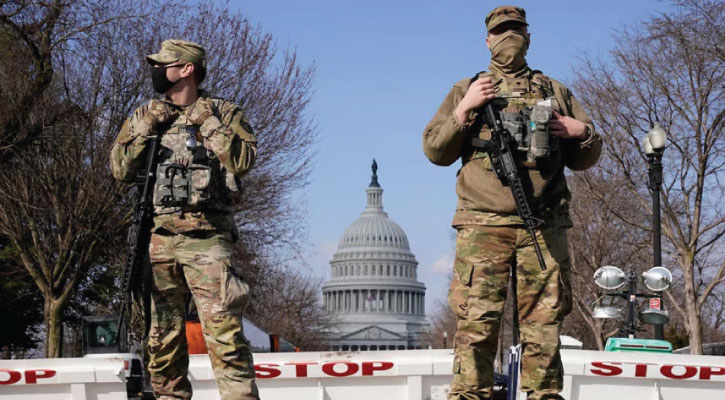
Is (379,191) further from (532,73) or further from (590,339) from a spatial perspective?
(532,73)

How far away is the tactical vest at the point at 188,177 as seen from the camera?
6.09m

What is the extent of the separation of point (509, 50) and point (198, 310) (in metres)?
2.15

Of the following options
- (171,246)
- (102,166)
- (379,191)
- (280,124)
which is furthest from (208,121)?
(379,191)

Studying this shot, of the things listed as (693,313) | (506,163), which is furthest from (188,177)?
(693,313)

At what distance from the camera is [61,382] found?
735cm

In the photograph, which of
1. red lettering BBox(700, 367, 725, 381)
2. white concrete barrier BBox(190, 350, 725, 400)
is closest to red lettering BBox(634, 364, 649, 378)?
white concrete barrier BBox(190, 350, 725, 400)

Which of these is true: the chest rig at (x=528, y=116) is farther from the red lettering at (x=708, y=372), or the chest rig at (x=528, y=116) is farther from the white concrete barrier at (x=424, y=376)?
the red lettering at (x=708, y=372)

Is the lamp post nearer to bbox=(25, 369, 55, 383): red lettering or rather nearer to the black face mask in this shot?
bbox=(25, 369, 55, 383): red lettering

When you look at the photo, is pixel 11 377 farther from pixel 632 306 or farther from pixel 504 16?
pixel 632 306

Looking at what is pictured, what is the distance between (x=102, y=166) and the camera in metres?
26.1

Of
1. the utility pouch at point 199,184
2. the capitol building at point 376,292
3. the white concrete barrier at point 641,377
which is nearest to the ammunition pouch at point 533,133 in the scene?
the utility pouch at point 199,184

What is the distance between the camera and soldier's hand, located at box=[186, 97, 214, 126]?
6199 mm

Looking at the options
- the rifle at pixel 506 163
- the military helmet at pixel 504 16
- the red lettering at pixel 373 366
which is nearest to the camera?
the rifle at pixel 506 163

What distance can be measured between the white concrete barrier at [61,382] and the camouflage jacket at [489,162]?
2.83 meters
